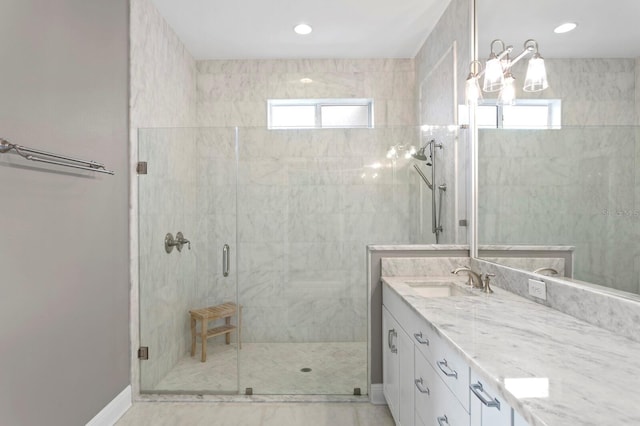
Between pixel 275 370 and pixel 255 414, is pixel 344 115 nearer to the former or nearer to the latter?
pixel 275 370

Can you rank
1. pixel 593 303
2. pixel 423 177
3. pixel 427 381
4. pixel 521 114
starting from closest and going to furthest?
pixel 593 303 < pixel 427 381 < pixel 521 114 < pixel 423 177

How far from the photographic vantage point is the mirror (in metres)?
1.22

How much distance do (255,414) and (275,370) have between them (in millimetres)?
355

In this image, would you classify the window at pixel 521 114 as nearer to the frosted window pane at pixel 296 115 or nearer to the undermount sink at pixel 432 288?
the undermount sink at pixel 432 288

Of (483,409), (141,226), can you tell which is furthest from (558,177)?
(141,226)

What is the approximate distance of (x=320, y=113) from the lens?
3.91 metres

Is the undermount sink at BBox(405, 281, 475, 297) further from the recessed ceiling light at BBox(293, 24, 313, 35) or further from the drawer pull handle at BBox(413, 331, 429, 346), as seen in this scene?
the recessed ceiling light at BBox(293, 24, 313, 35)

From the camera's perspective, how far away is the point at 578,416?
2.28ft

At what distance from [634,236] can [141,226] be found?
8.80ft

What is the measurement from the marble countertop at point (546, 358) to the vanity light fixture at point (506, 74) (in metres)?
1.03

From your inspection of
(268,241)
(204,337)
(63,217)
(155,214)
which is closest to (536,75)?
(268,241)

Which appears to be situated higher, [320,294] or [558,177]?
[558,177]

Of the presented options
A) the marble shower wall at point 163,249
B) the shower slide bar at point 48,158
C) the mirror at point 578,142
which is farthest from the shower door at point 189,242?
the mirror at point 578,142

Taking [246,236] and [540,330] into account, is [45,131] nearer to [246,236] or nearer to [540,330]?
[246,236]
